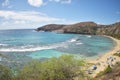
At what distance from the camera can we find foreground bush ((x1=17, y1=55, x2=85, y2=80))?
1188 inches

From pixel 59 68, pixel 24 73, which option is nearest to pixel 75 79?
pixel 59 68

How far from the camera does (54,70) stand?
3103 centimetres

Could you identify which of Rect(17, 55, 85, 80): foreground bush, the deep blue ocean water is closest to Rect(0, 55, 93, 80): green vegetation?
Rect(17, 55, 85, 80): foreground bush

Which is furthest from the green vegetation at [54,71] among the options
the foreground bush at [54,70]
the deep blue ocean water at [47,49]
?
the deep blue ocean water at [47,49]

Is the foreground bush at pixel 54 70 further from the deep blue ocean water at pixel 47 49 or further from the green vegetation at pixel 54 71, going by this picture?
the deep blue ocean water at pixel 47 49

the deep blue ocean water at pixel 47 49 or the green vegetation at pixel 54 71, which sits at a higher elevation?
the green vegetation at pixel 54 71

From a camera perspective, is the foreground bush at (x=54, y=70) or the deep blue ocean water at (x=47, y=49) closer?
the foreground bush at (x=54, y=70)

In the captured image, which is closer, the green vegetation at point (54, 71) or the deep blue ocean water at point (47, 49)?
the green vegetation at point (54, 71)

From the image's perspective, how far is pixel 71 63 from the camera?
32125 mm

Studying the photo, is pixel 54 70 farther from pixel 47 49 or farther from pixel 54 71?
pixel 47 49

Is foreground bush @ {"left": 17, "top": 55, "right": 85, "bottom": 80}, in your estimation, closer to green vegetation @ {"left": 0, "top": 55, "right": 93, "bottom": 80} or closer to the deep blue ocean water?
green vegetation @ {"left": 0, "top": 55, "right": 93, "bottom": 80}

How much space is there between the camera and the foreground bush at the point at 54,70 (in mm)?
30188

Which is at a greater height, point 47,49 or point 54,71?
point 54,71

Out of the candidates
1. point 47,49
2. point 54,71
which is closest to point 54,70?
point 54,71
